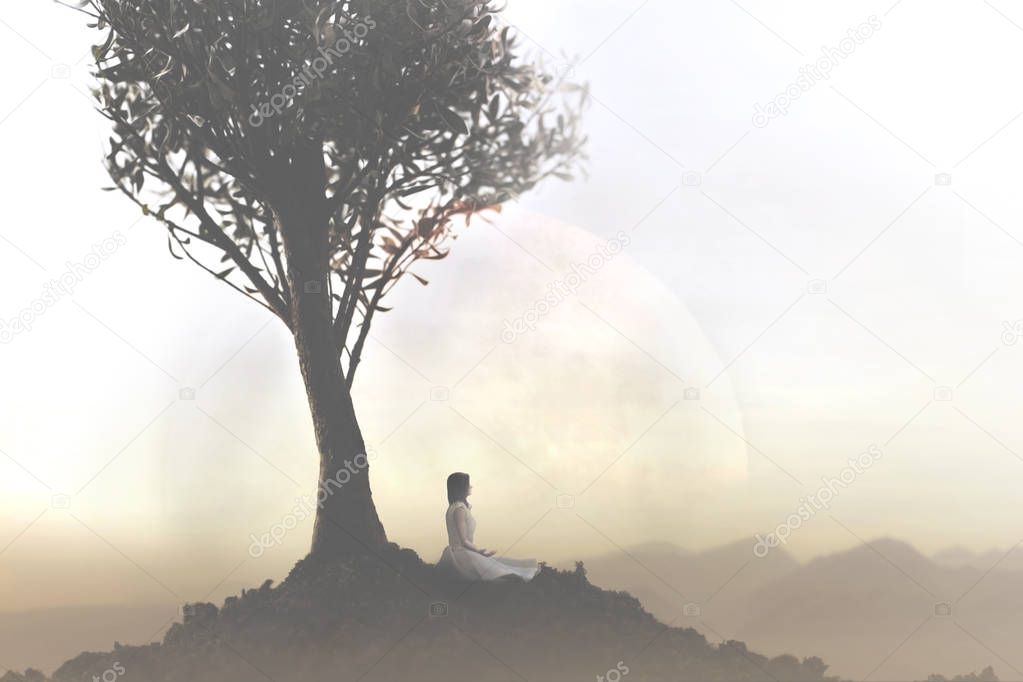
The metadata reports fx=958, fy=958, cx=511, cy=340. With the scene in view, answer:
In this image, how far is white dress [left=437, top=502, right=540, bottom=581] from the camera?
1164 centimetres

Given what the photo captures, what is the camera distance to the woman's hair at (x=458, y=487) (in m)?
11.8

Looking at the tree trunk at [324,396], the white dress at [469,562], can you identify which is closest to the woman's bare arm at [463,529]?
the white dress at [469,562]

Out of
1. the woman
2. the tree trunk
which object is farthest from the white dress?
the tree trunk

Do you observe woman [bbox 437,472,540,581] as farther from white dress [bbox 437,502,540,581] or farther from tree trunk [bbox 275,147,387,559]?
tree trunk [bbox 275,147,387,559]

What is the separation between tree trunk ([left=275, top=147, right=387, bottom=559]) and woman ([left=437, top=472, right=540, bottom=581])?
111 cm

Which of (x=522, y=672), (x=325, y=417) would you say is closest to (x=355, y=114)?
(x=325, y=417)

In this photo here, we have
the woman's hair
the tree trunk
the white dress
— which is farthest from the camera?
the tree trunk

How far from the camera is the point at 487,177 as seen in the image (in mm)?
13219

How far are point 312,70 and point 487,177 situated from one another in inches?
110

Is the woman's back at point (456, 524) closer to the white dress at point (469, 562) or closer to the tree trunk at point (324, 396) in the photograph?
the white dress at point (469, 562)

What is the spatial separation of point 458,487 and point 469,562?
0.91 m

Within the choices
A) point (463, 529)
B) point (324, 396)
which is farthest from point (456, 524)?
point (324, 396)

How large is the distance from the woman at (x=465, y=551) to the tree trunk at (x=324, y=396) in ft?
3.65

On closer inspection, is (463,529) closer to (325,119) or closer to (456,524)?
(456,524)
